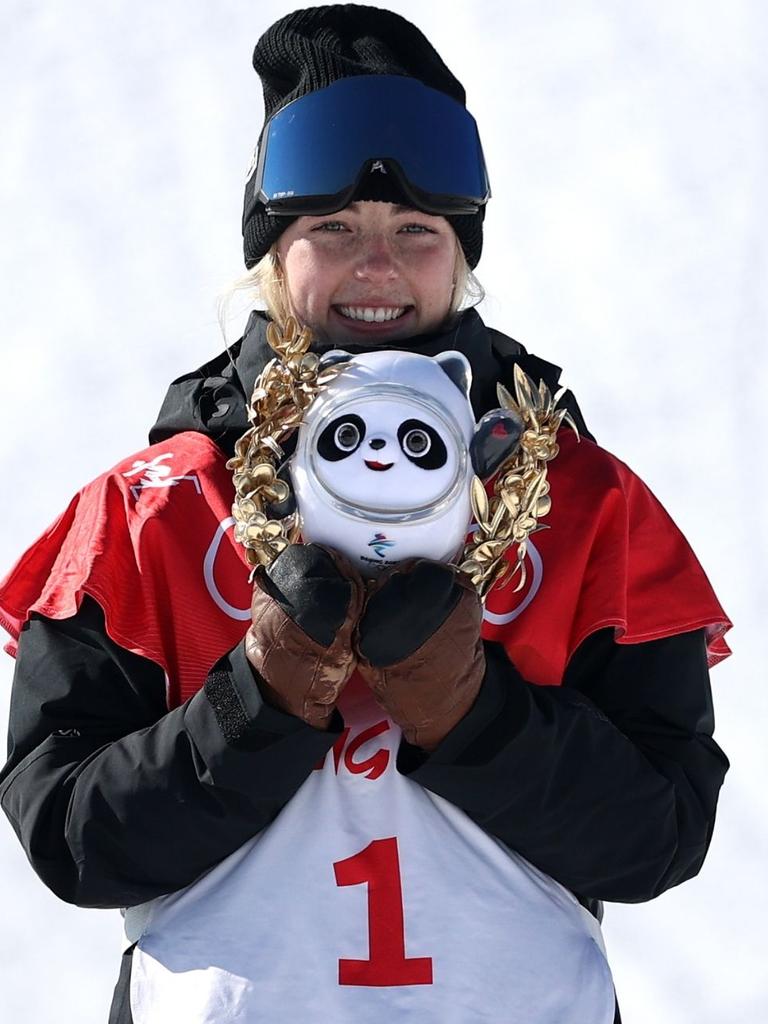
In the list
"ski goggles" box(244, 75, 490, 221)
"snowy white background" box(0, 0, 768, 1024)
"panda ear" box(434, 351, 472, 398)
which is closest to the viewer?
"panda ear" box(434, 351, 472, 398)

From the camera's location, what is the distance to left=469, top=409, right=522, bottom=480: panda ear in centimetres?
173

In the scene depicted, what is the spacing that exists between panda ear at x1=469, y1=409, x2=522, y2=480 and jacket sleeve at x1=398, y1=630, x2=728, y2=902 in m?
0.19

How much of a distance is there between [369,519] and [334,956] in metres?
0.41

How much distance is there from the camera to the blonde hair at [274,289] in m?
2.09

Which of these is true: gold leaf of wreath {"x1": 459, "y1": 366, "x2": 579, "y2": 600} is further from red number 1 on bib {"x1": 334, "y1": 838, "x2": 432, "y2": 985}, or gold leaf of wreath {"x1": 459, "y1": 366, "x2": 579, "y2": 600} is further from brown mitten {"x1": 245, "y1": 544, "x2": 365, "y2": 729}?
red number 1 on bib {"x1": 334, "y1": 838, "x2": 432, "y2": 985}

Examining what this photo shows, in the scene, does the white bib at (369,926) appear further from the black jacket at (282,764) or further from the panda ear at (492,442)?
the panda ear at (492,442)

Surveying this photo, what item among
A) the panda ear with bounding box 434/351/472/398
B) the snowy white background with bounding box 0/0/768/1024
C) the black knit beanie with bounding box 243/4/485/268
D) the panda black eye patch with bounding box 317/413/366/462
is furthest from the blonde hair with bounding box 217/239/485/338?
the snowy white background with bounding box 0/0/768/1024

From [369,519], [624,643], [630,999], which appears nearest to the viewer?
[369,519]

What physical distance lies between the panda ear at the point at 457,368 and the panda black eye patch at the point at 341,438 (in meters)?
0.13

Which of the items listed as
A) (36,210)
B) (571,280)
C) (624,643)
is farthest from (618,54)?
(624,643)

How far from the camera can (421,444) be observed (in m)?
1.69

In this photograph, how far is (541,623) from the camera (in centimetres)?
189

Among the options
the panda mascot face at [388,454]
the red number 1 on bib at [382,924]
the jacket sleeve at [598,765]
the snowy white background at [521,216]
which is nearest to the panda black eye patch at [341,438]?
the panda mascot face at [388,454]

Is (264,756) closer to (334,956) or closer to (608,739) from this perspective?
(334,956)
